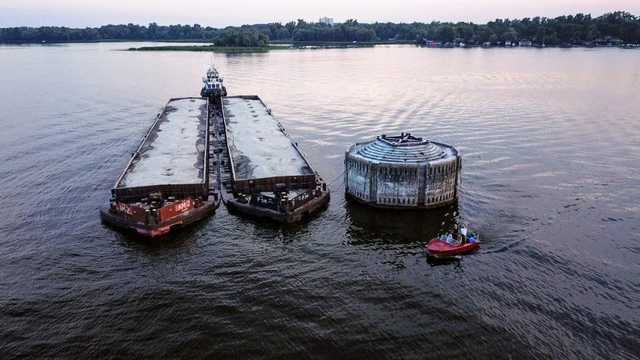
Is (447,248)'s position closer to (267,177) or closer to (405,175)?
(405,175)

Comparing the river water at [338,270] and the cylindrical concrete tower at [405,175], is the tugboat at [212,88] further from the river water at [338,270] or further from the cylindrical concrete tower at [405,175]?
the cylindrical concrete tower at [405,175]

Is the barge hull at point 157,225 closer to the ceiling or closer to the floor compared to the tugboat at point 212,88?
closer to the floor

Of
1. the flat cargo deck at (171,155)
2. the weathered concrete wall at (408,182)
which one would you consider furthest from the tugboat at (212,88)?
the weathered concrete wall at (408,182)

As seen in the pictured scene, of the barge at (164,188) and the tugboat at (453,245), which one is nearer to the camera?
the tugboat at (453,245)

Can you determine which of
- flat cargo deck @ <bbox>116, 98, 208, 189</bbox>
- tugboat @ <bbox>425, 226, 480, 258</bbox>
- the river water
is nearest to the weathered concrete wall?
the river water

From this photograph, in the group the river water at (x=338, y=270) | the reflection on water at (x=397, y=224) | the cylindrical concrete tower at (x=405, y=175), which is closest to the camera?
the river water at (x=338, y=270)

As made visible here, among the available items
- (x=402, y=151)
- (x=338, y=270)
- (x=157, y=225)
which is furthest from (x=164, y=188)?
(x=402, y=151)

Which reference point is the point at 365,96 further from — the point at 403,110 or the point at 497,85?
the point at 497,85

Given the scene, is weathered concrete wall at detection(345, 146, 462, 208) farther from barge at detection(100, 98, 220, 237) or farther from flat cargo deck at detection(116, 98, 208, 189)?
flat cargo deck at detection(116, 98, 208, 189)
